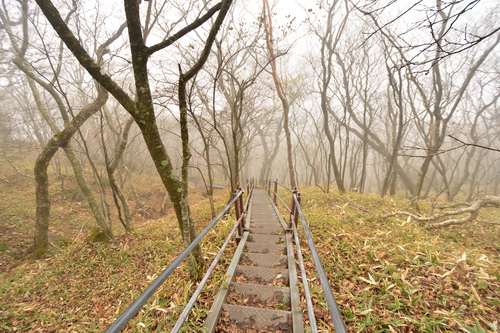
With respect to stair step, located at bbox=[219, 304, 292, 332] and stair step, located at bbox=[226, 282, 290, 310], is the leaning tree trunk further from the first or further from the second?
stair step, located at bbox=[219, 304, 292, 332]

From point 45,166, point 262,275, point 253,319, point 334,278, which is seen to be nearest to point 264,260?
point 262,275

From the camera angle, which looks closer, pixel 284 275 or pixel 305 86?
pixel 284 275

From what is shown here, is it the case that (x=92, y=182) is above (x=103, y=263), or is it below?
above

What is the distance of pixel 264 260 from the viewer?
12.5ft

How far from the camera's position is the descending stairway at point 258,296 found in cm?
242

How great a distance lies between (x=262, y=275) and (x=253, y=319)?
88 cm

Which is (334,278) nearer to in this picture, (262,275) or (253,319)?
(262,275)

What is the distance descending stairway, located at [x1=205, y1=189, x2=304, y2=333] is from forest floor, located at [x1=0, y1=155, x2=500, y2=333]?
0.25 m

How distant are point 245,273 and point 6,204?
13.9 m

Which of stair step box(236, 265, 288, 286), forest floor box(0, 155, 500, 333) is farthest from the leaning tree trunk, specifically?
stair step box(236, 265, 288, 286)

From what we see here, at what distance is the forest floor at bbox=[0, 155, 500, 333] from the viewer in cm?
263

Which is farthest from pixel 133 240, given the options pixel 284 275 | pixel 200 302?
pixel 284 275

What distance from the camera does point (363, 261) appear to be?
11.9 ft

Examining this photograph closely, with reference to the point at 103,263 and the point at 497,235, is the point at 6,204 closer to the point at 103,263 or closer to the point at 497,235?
the point at 103,263
